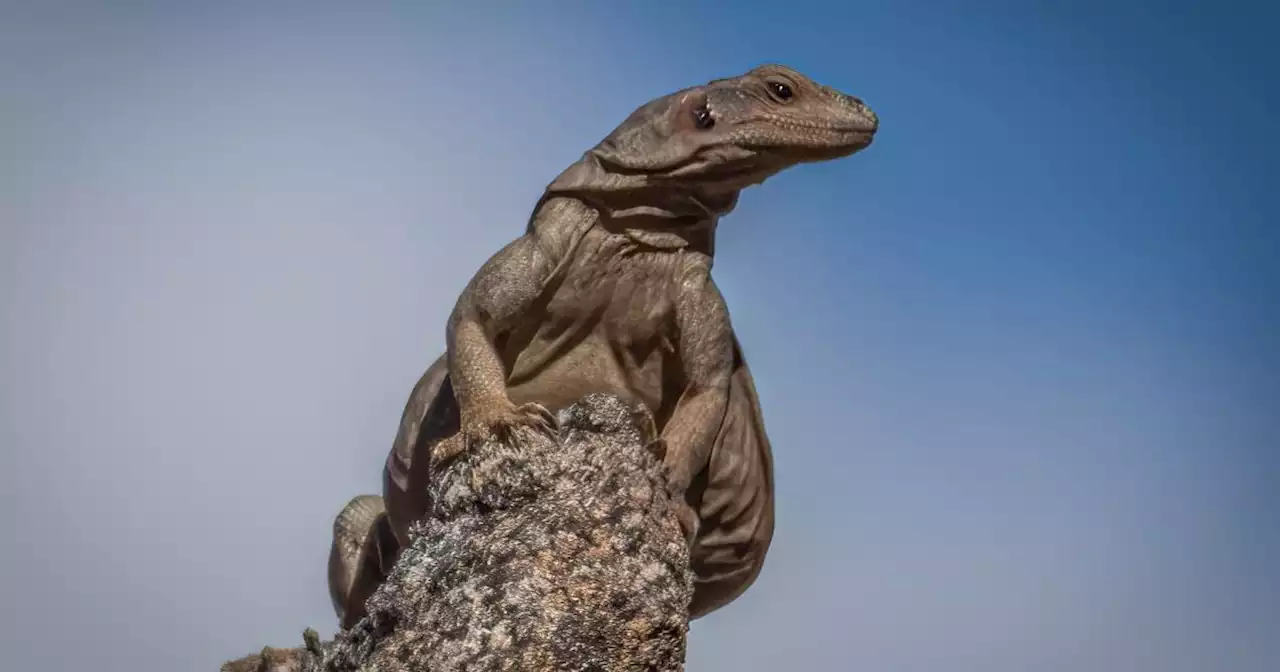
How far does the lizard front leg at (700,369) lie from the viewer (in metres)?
3.71

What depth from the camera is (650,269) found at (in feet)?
12.7

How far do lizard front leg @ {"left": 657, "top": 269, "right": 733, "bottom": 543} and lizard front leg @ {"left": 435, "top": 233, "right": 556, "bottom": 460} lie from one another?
1.41 ft

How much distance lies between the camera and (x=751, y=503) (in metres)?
4.29

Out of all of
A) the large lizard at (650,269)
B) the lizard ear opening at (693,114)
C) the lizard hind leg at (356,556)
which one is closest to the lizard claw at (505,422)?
the large lizard at (650,269)

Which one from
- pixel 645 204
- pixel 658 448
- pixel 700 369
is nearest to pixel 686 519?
pixel 658 448

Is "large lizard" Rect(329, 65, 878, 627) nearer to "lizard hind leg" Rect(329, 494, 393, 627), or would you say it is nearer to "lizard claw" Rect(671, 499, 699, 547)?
"lizard claw" Rect(671, 499, 699, 547)

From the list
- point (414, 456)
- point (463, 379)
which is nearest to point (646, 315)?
point (463, 379)

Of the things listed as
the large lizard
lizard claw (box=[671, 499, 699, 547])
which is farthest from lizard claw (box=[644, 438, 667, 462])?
lizard claw (box=[671, 499, 699, 547])

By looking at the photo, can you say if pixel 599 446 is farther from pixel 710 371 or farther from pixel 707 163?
pixel 707 163

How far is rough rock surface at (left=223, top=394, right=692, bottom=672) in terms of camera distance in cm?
292

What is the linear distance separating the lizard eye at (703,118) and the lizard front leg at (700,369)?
42cm

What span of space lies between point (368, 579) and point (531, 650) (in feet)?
5.81

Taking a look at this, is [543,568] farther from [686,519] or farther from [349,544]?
[349,544]

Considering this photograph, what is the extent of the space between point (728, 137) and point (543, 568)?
4.60ft
